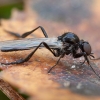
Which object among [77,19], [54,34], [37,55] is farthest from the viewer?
[77,19]

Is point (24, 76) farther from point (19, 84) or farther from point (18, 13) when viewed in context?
point (18, 13)

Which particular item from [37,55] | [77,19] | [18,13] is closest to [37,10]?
[18,13]

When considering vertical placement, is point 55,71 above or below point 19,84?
below

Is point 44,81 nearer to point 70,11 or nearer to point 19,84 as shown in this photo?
point 19,84

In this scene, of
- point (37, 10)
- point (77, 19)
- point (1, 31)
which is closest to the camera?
point (1, 31)

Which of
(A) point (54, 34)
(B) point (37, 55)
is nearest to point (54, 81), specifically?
(B) point (37, 55)

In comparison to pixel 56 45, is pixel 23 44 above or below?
above

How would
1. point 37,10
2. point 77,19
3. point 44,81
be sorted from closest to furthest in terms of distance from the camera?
1. point 44,81
2. point 77,19
3. point 37,10

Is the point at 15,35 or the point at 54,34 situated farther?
the point at 54,34

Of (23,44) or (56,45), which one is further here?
(56,45)
